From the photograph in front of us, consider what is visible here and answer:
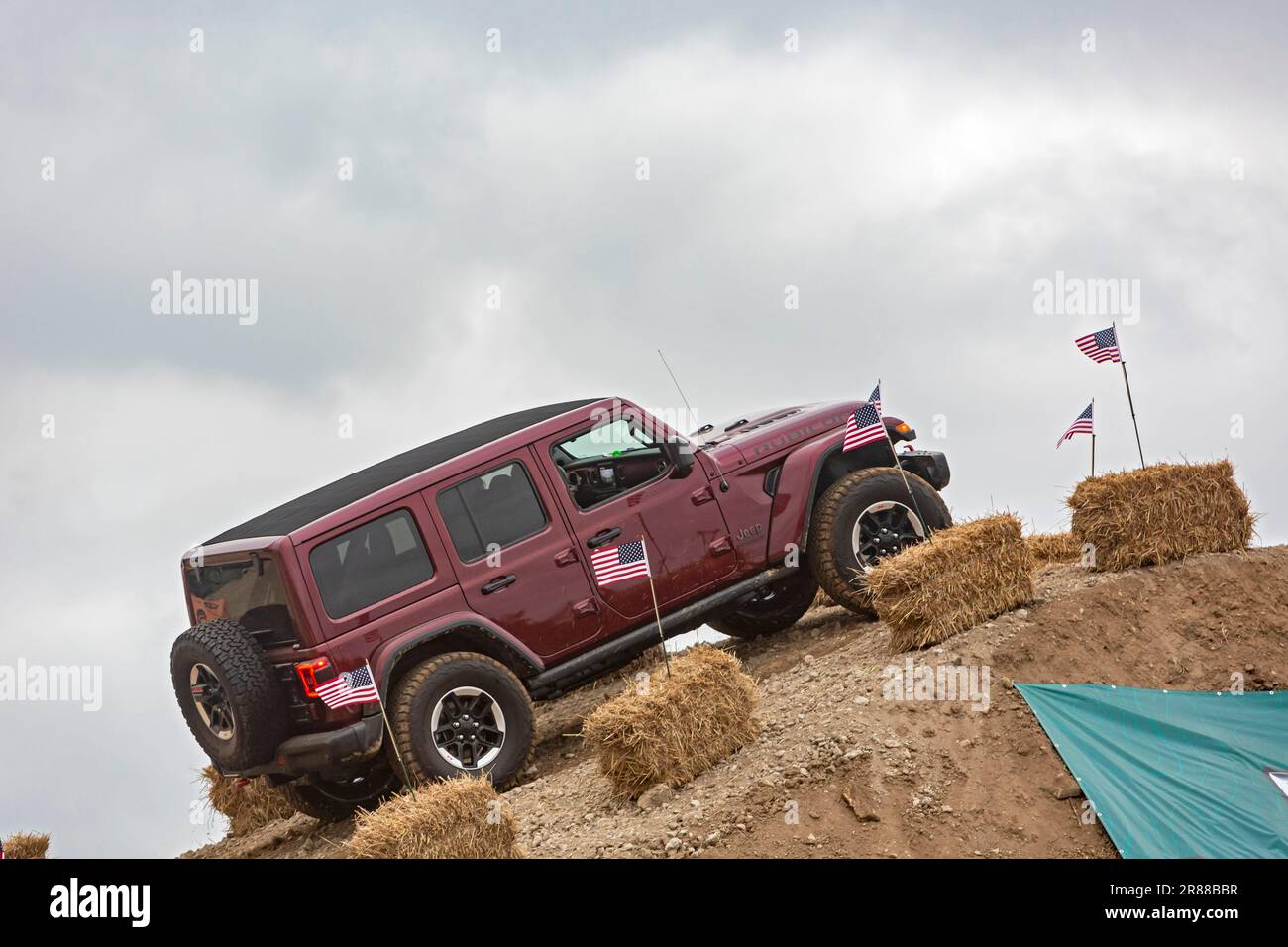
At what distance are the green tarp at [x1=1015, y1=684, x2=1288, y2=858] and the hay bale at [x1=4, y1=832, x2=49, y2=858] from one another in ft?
28.9

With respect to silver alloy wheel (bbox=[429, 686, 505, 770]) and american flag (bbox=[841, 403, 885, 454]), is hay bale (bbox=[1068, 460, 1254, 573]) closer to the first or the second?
american flag (bbox=[841, 403, 885, 454])

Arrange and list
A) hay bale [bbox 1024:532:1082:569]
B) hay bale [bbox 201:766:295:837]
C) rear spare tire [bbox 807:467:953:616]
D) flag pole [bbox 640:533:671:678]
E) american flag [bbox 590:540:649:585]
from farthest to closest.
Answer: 1. hay bale [bbox 1024:532:1082:569]
2. hay bale [bbox 201:766:295:837]
3. rear spare tire [bbox 807:467:953:616]
4. american flag [bbox 590:540:649:585]
5. flag pole [bbox 640:533:671:678]

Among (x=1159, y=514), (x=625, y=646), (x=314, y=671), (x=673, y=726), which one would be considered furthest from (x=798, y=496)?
(x=314, y=671)

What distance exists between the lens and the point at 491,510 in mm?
9969

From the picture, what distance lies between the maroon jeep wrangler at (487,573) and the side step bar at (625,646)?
18 millimetres

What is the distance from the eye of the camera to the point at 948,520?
36.8ft

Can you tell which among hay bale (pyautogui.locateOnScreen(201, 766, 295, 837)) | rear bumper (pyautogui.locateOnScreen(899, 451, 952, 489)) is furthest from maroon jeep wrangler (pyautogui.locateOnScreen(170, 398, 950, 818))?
hay bale (pyautogui.locateOnScreen(201, 766, 295, 837))


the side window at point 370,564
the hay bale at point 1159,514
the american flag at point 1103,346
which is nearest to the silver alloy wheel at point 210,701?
the side window at point 370,564

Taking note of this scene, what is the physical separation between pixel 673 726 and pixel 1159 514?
503 centimetres

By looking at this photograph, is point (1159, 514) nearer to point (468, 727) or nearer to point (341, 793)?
point (468, 727)

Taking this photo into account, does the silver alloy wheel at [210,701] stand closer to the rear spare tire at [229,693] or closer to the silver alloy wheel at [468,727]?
the rear spare tire at [229,693]

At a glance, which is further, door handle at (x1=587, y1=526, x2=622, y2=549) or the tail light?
door handle at (x1=587, y1=526, x2=622, y2=549)

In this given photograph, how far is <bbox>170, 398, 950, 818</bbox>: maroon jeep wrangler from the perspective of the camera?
30.4 ft

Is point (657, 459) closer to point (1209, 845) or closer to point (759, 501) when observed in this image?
point (759, 501)
